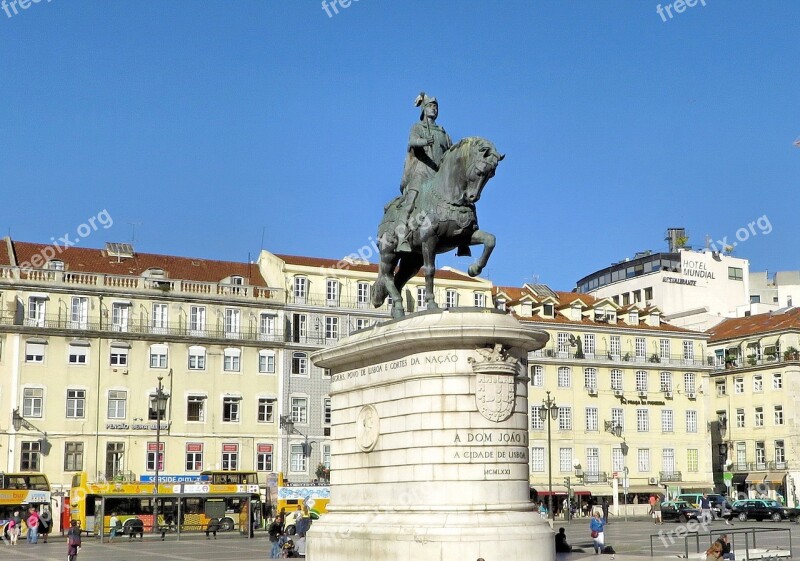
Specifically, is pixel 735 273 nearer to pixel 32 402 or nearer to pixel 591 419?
pixel 591 419

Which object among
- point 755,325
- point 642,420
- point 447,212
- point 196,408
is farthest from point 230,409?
point 447,212

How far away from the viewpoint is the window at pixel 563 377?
88.4 metres

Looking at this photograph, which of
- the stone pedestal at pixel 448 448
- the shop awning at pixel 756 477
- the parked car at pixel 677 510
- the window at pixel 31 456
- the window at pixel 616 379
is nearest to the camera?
the stone pedestal at pixel 448 448

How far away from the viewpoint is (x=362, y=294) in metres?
84.3

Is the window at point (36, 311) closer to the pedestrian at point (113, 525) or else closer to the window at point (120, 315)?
the window at point (120, 315)

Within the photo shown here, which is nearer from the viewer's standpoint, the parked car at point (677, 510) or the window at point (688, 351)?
the parked car at point (677, 510)

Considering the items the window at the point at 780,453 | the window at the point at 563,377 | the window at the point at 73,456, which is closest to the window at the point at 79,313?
the window at the point at 73,456

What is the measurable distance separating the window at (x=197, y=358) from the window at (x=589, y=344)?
2969cm

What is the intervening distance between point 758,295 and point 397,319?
9824 centimetres

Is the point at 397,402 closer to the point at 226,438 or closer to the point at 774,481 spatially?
the point at 226,438

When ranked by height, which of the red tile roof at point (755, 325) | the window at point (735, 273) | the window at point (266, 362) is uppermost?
the window at point (735, 273)

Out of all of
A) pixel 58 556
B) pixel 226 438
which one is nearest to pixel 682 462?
pixel 226 438

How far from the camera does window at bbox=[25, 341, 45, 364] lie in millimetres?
72500

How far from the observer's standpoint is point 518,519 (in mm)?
21797
